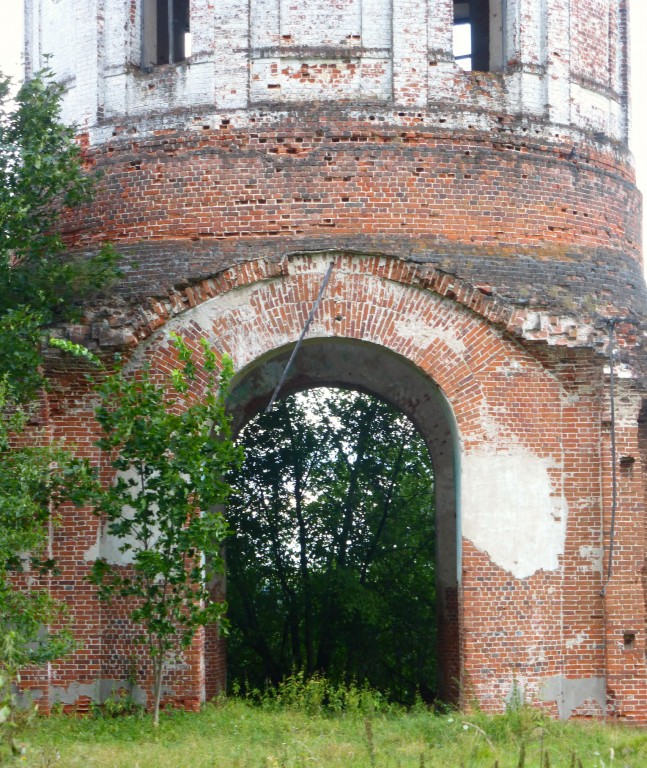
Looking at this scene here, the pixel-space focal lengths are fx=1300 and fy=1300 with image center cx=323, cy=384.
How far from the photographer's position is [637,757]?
9414 mm

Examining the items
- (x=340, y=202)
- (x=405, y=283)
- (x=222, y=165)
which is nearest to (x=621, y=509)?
(x=405, y=283)

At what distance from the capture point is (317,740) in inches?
396

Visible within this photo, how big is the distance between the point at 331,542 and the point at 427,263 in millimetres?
7279

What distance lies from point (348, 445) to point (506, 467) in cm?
696

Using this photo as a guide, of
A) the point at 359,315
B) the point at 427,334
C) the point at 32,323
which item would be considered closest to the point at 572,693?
the point at 427,334

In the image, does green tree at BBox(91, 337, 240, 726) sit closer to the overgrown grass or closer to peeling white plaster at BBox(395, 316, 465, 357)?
the overgrown grass

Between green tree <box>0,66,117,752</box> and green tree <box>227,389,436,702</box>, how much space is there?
629 cm

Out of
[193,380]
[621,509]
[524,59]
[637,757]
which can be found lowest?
[637,757]

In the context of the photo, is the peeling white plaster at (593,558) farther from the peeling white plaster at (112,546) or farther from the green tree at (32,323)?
the green tree at (32,323)

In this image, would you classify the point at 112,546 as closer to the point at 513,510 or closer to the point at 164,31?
the point at 513,510

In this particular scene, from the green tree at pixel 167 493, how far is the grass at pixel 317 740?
0.64 meters

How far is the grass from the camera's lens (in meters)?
9.12

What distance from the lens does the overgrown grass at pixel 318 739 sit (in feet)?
29.9

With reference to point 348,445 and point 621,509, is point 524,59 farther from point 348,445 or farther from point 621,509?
point 348,445
